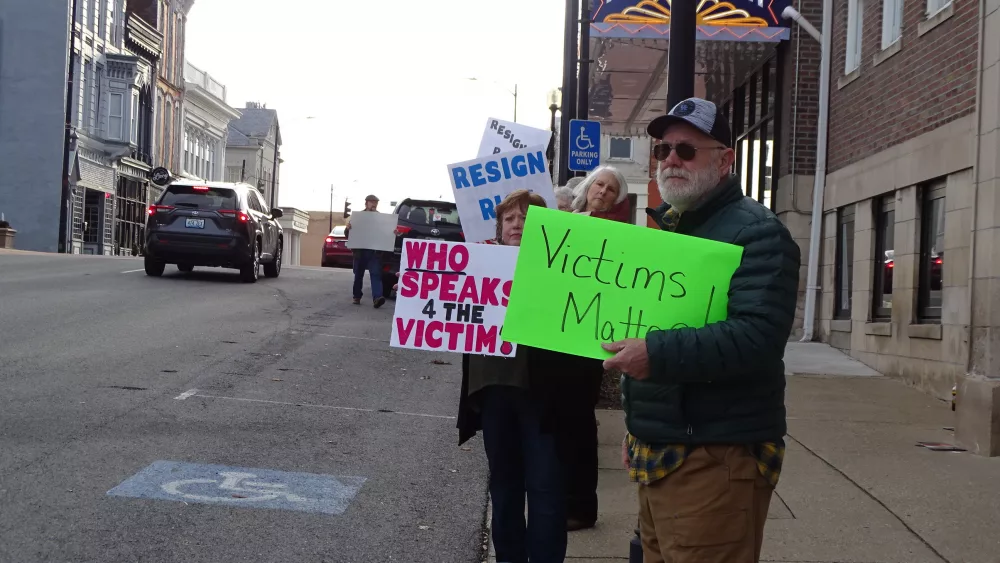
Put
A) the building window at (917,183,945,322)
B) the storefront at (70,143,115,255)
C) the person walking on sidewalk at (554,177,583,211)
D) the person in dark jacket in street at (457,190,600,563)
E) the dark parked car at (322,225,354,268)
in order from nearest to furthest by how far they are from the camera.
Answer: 1. the person in dark jacket in street at (457,190,600,563)
2. the person walking on sidewalk at (554,177,583,211)
3. the building window at (917,183,945,322)
4. the dark parked car at (322,225,354,268)
5. the storefront at (70,143,115,255)

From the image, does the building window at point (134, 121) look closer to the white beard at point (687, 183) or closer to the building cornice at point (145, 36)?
the building cornice at point (145, 36)

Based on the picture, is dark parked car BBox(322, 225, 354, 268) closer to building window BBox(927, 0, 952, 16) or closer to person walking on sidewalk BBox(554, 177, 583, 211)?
building window BBox(927, 0, 952, 16)

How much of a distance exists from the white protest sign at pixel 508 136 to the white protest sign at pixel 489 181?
0.96m

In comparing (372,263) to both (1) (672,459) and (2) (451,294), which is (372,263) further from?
(1) (672,459)

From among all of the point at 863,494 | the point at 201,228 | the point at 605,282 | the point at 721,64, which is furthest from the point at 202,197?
the point at 605,282

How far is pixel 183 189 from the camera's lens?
67.3ft

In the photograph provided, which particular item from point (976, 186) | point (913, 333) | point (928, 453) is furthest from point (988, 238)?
point (913, 333)

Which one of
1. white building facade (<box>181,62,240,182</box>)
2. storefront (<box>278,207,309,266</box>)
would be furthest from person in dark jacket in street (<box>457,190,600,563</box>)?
storefront (<box>278,207,309,266</box>)

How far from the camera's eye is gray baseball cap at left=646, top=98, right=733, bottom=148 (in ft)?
10.7

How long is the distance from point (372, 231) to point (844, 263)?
715cm

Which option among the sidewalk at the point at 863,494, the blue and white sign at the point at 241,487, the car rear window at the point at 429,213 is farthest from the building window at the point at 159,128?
the blue and white sign at the point at 241,487

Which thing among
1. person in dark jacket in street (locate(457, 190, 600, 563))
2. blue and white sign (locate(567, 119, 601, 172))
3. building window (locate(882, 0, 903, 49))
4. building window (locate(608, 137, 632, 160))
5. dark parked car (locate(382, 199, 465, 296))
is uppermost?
building window (locate(608, 137, 632, 160))

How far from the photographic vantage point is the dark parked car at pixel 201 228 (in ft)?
65.9

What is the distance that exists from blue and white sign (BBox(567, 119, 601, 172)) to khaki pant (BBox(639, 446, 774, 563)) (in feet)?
41.5
